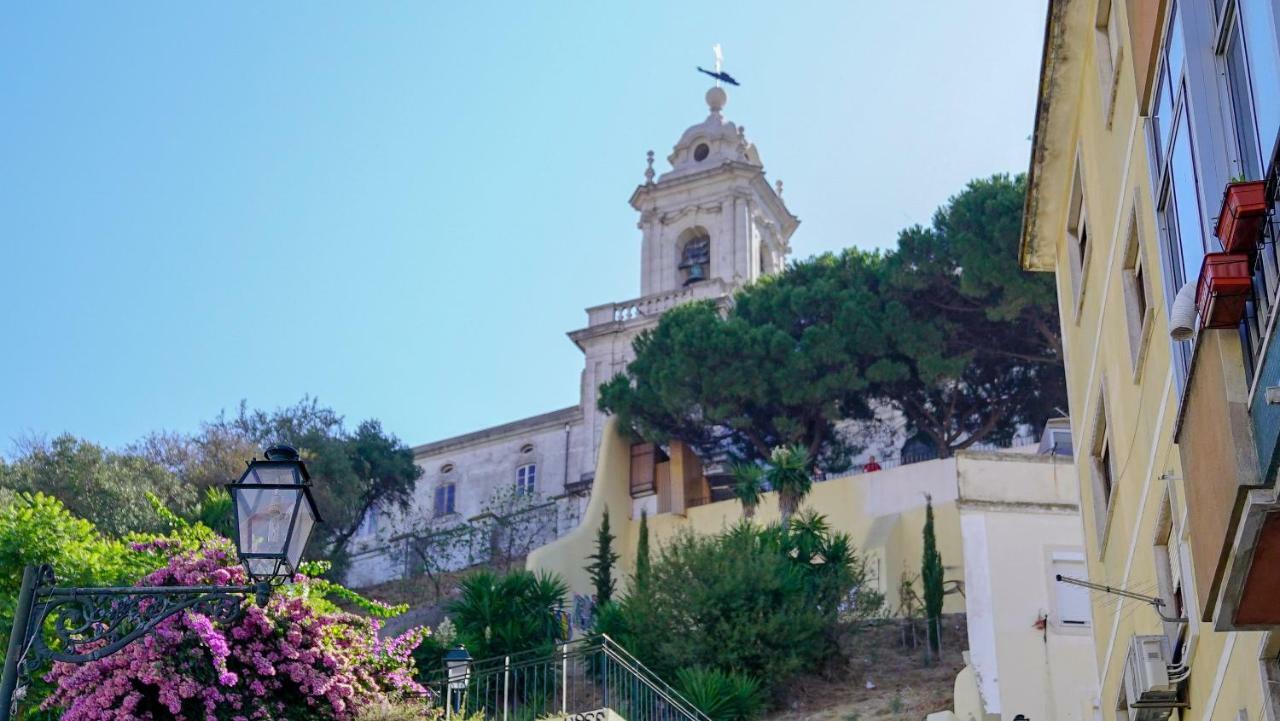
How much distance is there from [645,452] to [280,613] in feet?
91.5

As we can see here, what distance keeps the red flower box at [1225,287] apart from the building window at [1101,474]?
752 centimetres

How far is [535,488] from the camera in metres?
56.2

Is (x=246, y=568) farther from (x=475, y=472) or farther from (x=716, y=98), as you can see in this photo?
(x=716, y=98)

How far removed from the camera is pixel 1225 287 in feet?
24.8

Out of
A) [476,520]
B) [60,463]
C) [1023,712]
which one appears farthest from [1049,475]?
[476,520]

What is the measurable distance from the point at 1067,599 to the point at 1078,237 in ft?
32.8

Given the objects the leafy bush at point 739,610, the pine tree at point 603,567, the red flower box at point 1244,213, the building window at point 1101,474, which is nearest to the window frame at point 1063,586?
the leafy bush at point 739,610

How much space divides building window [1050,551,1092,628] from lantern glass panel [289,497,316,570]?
54.2 ft

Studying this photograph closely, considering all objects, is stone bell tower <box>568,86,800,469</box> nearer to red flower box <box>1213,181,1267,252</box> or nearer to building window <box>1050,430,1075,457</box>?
building window <box>1050,430,1075,457</box>

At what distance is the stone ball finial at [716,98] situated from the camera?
62.7 meters

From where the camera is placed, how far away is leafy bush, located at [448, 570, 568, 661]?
99.3 feet

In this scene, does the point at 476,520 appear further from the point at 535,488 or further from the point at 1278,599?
the point at 1278,599

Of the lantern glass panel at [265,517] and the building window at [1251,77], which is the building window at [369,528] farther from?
the building window at [1251,77]

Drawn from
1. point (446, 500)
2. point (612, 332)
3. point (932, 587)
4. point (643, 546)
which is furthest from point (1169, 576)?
point (446, 500)
